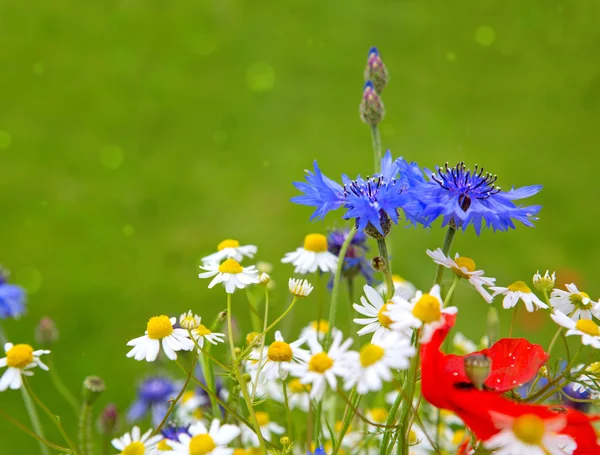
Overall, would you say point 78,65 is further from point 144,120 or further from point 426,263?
point 426,263

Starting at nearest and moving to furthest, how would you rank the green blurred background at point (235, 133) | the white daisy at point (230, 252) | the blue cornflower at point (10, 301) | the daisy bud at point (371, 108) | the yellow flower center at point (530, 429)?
the yellow flower center at point (530, 429), the white daisy at point (230, 252), the daisy bud at point (371, 108), the blue cornflower at point (10, 301), the green blurred background at point (235, 133)

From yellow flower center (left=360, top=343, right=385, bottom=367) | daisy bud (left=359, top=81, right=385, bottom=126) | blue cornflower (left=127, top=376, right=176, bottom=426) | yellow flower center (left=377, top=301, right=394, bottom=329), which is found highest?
daisy bud (left=359, top=81, right=385, bottom=126)

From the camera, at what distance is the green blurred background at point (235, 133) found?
171cm

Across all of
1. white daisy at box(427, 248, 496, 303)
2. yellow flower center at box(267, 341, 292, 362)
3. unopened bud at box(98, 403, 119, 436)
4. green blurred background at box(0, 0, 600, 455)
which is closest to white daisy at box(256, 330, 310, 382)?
yellow flower center at box(267, 341, 292, 362)

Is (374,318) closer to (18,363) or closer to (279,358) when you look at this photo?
(279,358)

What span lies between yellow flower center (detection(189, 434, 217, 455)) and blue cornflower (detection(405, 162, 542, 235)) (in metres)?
0.20

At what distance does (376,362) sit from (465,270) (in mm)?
128

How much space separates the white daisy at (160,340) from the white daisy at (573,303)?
25 cm

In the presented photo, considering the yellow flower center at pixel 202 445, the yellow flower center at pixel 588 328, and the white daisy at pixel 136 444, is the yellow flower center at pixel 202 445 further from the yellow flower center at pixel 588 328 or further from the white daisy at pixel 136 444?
the yellow flower center at pixel 588 328

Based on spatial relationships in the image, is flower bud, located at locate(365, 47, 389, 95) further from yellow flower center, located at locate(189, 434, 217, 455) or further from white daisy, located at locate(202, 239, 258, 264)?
yellow flower center, located at locate(189, 434, 217, 455)

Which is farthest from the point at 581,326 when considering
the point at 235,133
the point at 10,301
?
the point at 235,133

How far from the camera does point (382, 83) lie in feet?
2.39

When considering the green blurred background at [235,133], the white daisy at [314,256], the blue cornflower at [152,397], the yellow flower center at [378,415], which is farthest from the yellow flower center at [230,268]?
the green blurred background at [235,133]

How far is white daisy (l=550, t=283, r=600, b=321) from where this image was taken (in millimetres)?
471
